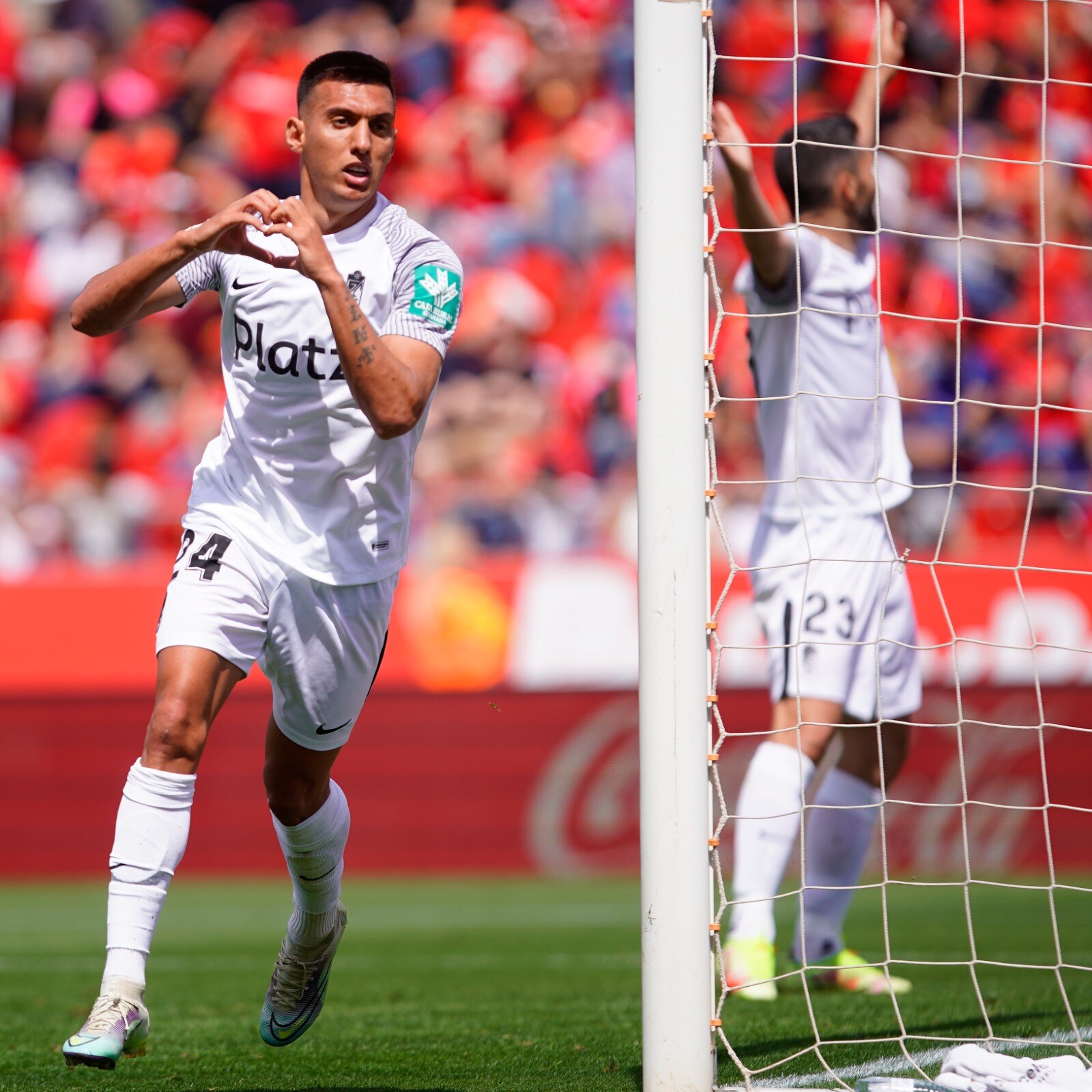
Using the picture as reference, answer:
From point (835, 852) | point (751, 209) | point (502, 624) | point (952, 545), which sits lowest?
point (835, 852)

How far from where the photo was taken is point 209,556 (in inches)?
147

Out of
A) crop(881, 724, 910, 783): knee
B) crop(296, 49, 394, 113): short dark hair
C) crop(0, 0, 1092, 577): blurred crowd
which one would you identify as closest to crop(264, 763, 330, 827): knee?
crop(296, 49, 394, 113): short dark hair

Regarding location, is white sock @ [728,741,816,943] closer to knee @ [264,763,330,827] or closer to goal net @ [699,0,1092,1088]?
goal net @ [699,0,1092,1088]

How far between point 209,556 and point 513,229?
9627mm

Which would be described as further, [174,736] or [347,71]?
[347,71]

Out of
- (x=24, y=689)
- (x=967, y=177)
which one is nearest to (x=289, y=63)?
(x=967, y=177)

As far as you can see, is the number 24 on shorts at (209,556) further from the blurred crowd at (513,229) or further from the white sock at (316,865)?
the blurred crowd at (513,229)

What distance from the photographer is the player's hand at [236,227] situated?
3314 mm

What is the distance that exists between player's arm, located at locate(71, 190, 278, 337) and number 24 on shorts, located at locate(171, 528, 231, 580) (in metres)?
0.55

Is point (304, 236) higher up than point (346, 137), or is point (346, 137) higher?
point (346, 137)

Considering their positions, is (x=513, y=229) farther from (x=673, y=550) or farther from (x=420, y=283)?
(x=673, y=550)

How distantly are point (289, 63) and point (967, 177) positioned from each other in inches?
238

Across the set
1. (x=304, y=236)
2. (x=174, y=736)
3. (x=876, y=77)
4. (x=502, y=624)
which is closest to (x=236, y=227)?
(x=304, y=236)

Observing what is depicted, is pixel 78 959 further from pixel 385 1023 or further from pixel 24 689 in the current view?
pixel 24 689
